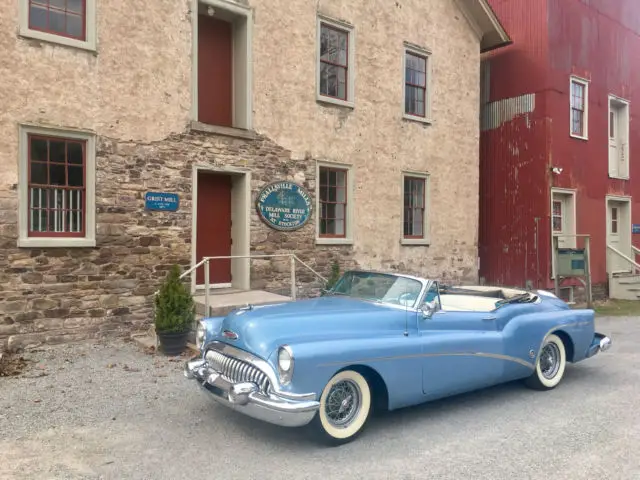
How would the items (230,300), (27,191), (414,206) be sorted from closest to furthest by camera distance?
(27,191)
(230,300)
(414,206)

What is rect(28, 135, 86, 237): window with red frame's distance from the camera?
26.7ft

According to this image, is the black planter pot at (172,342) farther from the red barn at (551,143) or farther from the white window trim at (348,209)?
the red barn at (551,143)

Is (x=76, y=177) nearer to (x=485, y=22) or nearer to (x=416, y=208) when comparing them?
(x=416, y=208)

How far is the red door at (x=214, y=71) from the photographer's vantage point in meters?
10.3

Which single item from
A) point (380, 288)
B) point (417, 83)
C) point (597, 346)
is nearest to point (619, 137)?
point (417, 83)

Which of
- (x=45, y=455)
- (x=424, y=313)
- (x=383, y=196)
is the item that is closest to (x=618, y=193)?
(x=383, y=196)

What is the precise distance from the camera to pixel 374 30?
12352 mm

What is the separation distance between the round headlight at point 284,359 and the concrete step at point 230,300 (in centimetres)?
388

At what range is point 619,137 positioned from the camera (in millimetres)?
17922

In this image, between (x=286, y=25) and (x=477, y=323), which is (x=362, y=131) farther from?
(x=477, y=323)

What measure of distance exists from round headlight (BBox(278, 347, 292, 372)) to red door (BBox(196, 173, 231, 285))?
6.30 metres

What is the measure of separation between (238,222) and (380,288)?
5.45 meters

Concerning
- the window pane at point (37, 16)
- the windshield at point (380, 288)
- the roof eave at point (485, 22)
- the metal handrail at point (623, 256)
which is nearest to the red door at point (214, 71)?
the window pane at point (37, 16)

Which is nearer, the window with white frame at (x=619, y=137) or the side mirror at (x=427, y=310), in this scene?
the side mirror at (x=427, y=310)
